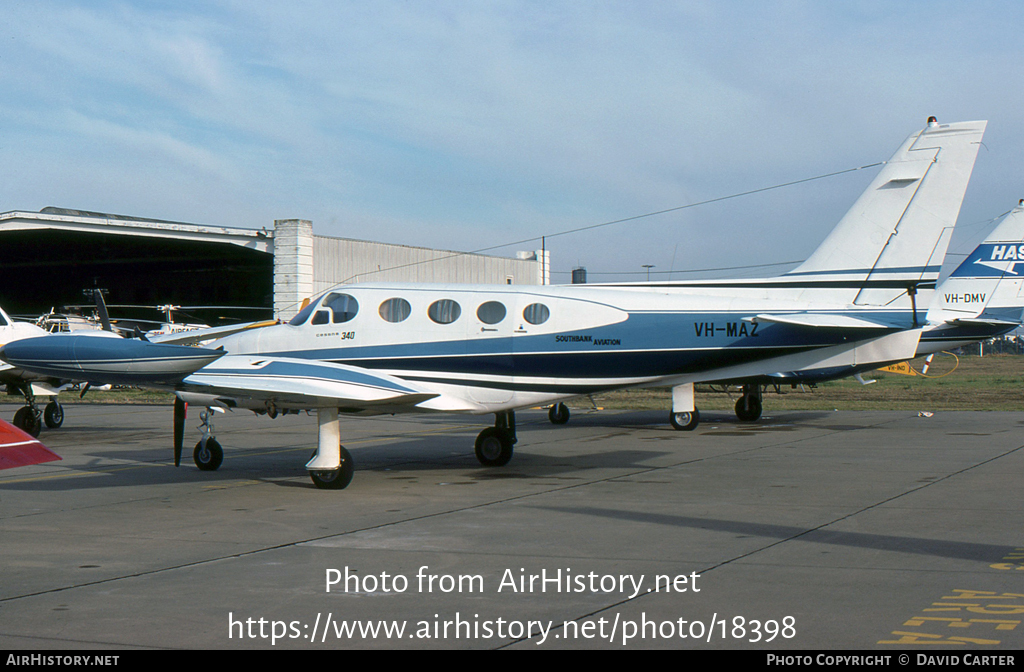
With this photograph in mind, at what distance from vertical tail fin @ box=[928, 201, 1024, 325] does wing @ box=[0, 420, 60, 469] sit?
2368 cm

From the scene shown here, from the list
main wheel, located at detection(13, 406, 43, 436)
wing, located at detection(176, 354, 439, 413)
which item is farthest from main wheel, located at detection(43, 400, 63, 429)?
wing, located at detection(176, 354, 439, 413)

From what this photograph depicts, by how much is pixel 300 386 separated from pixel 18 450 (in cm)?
532

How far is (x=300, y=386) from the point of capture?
11.6 meters

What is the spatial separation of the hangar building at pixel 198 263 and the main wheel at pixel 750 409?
56.5 feet

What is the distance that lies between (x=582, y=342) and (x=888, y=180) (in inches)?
270

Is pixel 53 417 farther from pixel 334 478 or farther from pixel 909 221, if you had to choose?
pixel 909 221

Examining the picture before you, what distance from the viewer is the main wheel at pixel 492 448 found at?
14.4m

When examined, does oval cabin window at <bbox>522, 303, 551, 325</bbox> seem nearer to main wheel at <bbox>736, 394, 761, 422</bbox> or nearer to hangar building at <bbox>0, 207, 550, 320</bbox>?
main wheel at <bbox>736, 394, 761, 422</bbox>

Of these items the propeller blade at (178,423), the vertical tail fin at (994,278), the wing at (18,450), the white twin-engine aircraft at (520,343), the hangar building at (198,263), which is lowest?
the propeller blade at (178,423)

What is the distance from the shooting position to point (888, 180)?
51.4 ft

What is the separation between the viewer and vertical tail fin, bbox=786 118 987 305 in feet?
49.9

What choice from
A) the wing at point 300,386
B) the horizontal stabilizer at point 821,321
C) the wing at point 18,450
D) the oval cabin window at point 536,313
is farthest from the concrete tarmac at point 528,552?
the oval cabin window at point 536,313

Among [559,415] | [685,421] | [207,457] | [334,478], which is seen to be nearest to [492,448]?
[334,478]

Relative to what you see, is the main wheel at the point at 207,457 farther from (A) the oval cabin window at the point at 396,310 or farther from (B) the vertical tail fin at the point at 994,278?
(B) the vertical tail fin at the point at 994,278
